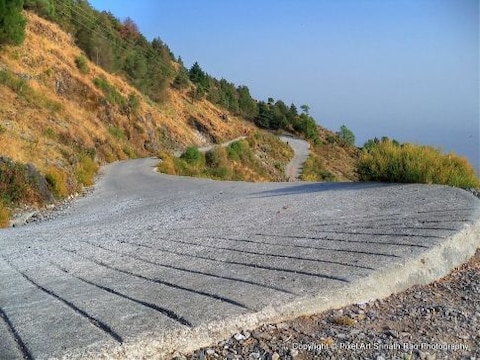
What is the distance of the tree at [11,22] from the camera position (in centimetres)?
3058

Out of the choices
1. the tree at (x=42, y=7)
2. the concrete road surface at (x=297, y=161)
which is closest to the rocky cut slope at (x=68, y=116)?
the tree at (x=42, y=7)

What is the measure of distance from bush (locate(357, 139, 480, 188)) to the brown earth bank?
6.25 m

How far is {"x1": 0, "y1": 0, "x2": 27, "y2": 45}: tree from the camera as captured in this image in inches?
1204

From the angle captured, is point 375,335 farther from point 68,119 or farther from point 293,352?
point 68,119

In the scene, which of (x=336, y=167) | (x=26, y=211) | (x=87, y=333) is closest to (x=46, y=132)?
(x=26, y=211)

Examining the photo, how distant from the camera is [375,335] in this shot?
11.8 ft

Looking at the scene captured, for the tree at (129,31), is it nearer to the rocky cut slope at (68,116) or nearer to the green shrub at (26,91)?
the rocky cut slope at (68,116)

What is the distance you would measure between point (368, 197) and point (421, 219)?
2.37 m

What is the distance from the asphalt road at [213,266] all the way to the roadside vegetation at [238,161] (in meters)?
18.0

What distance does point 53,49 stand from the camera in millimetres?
37969

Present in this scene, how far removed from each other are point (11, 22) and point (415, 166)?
27925mm

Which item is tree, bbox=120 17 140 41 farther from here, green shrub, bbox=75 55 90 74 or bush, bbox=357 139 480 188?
bush, bbox=357 139 480 188

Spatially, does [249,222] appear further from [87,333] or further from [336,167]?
[336,167]

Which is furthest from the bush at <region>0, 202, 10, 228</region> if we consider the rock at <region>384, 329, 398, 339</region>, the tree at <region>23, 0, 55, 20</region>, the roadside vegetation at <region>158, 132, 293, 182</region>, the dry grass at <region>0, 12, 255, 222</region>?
the tree at <region>23, 0, 55, 20</region>
